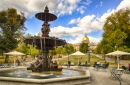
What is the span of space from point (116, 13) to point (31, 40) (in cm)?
3230

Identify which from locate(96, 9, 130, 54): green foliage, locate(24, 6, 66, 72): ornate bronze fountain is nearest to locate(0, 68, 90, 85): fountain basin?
locate(24, 6, 66, 72): ornate bronze fountain

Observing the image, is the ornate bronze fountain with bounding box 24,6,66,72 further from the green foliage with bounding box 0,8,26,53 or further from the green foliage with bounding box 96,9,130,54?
the green foliage with bounding box 96,9,130,54

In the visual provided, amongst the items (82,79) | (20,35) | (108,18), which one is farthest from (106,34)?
(82,79)

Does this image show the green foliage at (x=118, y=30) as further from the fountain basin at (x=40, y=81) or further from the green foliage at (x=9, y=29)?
the fountain basin at (x=40, y=81)

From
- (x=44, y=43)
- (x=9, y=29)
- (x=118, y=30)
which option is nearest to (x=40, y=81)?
(x=44, y=43)

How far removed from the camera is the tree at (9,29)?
3731 centimetres

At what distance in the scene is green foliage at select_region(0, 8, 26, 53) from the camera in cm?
3731

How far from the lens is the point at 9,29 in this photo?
3891cm

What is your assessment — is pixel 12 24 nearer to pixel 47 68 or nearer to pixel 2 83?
pixel 47 68

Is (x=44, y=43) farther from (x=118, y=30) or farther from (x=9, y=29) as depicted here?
(x=118, y=30)

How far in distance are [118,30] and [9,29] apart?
2893 cm

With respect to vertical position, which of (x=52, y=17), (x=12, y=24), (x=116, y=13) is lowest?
(x=52, y=17)

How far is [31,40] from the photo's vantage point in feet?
53.4

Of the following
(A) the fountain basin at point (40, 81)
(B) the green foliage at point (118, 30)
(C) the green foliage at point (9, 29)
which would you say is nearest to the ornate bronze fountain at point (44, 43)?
(A) the fountain basin at point (40, 81)
